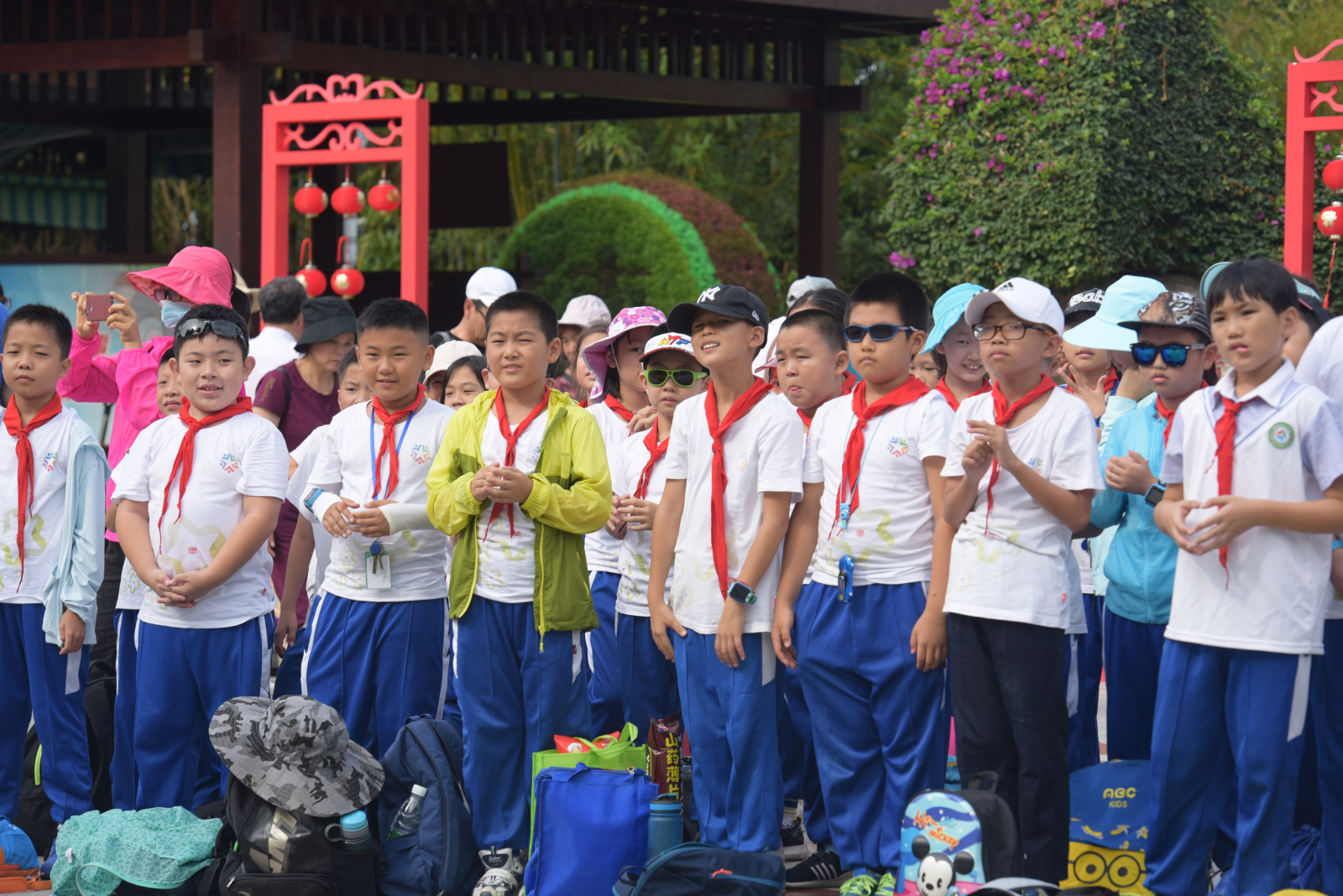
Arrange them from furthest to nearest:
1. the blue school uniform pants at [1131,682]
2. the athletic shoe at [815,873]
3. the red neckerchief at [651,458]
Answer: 1. the red neckerchief at [651,458]
2. the athletic shoe at [815,873]
3. the blue school uniform pants at [1131,682]

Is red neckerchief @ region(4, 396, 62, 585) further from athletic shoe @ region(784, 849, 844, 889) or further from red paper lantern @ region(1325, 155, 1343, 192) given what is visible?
red paper lantern @ region(1325, 155, 1343, 192)

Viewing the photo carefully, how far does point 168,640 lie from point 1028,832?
2544 millimetres

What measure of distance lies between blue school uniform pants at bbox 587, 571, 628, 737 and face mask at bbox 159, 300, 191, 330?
1.73 m

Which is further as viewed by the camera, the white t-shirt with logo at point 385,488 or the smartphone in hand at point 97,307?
the smartphone in hand at point 97,307

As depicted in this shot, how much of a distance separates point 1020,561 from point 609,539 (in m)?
1.79

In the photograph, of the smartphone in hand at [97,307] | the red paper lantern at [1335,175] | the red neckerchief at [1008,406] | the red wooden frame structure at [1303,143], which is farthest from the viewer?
the red paper lantern at [1335,175]

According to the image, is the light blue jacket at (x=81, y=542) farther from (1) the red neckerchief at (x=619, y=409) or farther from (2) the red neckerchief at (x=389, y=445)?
(1) the red neckerchief at (x=619, y=409)

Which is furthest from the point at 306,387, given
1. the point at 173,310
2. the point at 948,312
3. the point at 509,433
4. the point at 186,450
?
the point at 948,312

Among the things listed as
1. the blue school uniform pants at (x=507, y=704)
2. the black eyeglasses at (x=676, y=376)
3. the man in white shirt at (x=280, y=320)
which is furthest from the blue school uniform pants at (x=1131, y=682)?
the man in white shirt at (x=280, y=320)

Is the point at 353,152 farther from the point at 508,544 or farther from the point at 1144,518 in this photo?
the point at 1144,518

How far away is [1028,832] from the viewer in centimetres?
371

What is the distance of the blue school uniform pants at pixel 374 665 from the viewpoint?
4.40 metres

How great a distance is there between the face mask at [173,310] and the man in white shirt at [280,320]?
97cm

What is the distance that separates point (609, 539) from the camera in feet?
16.9
